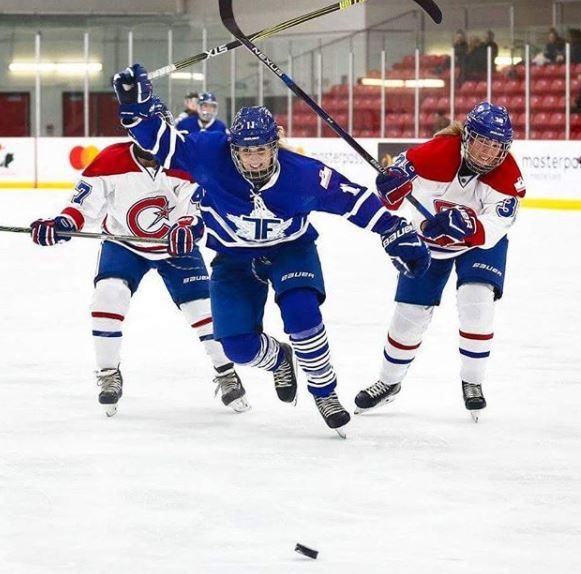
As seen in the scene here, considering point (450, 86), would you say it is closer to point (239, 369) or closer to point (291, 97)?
point (291, 97)

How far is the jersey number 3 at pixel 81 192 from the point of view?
3.99 meters

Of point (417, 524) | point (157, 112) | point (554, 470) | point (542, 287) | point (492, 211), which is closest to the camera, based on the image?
point (417, 524)

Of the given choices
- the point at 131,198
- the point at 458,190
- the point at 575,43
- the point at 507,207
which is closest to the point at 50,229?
the point at 131,198

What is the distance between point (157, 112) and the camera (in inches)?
139

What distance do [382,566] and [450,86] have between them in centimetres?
1206

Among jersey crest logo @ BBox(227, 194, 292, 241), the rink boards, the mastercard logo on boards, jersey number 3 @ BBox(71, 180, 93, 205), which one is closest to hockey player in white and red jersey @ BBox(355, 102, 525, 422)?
jersey crest logo @ BBox(227, 194, 292, 241)

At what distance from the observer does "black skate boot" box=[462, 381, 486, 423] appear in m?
3.90

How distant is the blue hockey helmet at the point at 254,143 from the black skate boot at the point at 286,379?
0.66m

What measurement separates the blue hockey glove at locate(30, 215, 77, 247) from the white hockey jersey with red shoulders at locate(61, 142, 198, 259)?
1.7 inches

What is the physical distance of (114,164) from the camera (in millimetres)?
4008

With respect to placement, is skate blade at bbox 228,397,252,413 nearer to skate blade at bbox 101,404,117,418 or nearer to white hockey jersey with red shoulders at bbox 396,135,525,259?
skate blade at bbox 101,404,117,418

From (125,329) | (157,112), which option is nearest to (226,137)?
(157,112)

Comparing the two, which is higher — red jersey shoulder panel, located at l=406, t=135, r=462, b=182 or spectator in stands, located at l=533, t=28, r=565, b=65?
spectator in stands, located at l=533, t=28, r=565, b=65

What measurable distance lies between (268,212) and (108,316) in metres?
0.69
